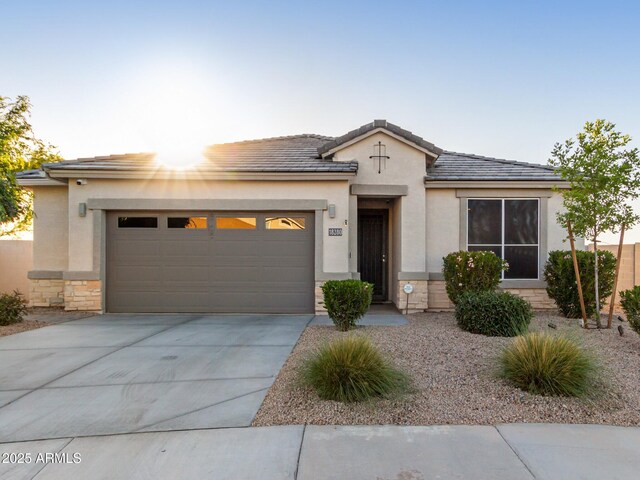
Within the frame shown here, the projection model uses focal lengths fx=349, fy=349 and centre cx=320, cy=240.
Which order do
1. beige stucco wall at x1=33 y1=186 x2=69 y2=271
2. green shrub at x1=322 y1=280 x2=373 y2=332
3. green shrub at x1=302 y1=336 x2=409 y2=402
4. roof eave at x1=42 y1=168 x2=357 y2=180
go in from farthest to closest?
beige stucco wall at x1=33 y1=186 x2=69 y2=271
roof eave at x1=42 y1=168 x2=357 y2=180
green shrub at x1=322 y1=280 x2=373 y2=332
green shrub at x1=302 y1=336 x2=409 y2=402

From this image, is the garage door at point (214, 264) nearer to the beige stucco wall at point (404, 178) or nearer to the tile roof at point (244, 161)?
the tile roof at point (244, 161)

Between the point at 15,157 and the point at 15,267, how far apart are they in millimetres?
7159

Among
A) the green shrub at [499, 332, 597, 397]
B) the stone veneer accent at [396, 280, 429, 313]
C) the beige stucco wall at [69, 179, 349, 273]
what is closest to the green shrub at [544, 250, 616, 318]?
the stone veneer accent at [396, 280, 429, 313]

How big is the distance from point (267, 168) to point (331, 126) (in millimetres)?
5897

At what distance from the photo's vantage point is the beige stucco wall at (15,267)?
10930mm

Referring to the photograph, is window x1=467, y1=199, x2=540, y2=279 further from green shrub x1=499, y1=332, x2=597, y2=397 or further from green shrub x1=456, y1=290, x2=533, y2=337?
green shrub x1=499, y1=332, x2=597, y2=397

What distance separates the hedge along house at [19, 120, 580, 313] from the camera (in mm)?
8969

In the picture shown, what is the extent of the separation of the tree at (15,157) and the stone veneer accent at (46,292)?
192 cm

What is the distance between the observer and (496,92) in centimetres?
Answer: 1063

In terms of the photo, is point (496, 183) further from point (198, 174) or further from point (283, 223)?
point (198, 174)

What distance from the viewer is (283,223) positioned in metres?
9.17

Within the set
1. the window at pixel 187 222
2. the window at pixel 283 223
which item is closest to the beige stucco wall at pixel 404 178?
the window at pixel 283 223

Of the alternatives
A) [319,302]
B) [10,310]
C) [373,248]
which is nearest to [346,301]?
[319,302]

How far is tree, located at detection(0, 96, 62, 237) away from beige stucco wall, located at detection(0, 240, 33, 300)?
3.02 ft
